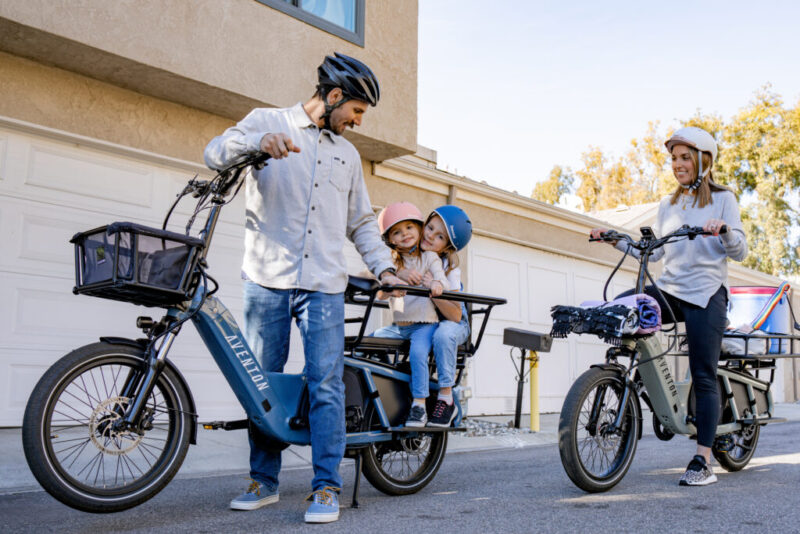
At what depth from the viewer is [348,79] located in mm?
3336

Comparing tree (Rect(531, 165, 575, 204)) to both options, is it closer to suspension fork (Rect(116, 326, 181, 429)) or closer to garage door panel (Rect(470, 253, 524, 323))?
garage door panel (Rect(470, 253, 524, 323))

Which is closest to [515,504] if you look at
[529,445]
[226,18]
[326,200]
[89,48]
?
[326,200]

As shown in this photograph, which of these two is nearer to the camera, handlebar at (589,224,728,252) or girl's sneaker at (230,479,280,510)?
girl's sneaker at (230,479,280,510)

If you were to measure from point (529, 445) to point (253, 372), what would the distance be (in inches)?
183

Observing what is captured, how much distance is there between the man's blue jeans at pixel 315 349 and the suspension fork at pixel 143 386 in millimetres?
540

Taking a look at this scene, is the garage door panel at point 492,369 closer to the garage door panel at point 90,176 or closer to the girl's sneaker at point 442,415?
the garage door panel at point 90,176

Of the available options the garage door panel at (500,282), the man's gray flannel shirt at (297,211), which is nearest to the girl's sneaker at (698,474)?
the man's gray flannel shirt at (297,211)

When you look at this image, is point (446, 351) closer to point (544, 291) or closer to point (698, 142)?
point (698, 142)

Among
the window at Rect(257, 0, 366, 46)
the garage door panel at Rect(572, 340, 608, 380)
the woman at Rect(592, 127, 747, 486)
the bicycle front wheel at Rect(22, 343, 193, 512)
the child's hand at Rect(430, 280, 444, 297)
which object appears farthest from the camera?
the garage door panel at Rect(572, 340, 608, 380)

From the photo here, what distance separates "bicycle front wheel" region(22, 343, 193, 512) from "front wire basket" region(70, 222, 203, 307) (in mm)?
243

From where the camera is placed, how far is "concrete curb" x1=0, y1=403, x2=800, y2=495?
14.1 ft

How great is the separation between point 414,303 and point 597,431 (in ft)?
3.96

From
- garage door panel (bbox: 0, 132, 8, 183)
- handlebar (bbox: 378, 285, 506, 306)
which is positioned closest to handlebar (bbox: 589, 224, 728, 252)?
handlebar (bbox: 378, 285, 506, 306)

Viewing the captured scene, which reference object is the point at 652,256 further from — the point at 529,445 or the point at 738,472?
the point at 529,445
